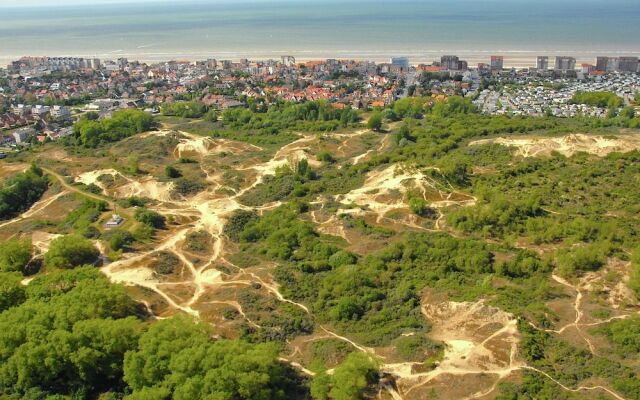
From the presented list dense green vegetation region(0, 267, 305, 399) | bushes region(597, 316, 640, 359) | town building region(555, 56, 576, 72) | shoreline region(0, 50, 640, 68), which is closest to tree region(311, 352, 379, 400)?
dense green vegetation region(0, 267, 305, 399)

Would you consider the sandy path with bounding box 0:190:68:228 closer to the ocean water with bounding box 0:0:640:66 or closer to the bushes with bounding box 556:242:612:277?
the bushes with bounding box 556:242:612:277

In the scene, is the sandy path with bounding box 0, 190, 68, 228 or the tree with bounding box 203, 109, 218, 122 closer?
the sandy path with bounding box 0, 190, 68, 228

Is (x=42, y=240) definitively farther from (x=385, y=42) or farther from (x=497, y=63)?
(x=385, y=42)

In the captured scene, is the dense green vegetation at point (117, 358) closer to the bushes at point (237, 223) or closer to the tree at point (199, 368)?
the tree at point (199, 368)

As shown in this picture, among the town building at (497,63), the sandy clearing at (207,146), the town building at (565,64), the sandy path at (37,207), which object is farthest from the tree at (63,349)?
the town building at (565,64)

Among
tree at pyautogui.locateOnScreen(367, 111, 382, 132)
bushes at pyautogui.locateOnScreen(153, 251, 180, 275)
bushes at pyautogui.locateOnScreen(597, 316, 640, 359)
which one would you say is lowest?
bushes at pyautogui.locateOnScreen(153, 251, 180, 275)

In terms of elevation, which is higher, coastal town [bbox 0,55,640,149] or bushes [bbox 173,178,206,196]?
coastal town [bbox 0,55,640,149]
